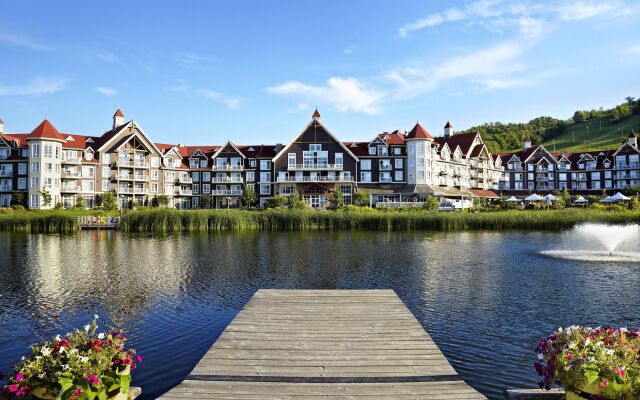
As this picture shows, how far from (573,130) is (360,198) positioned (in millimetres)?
137091

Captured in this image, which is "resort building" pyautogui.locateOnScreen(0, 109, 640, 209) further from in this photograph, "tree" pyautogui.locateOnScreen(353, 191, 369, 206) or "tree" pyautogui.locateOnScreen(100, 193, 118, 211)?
"tree" pyautogui.locateOnScreen(100, 193, 118, 211)

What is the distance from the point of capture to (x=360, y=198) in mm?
71062

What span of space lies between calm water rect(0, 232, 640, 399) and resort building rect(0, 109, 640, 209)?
137ft

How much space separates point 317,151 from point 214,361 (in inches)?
2706

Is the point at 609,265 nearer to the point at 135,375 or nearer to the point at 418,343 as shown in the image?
the point at 418,343

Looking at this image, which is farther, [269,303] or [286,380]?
[269,303]

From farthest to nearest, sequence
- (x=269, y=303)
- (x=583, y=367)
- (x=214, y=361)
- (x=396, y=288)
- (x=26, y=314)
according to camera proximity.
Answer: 1. (x=396, y=288)
2. (x=26, y=314)
3. (x=269, y=303)
4. (x=214, y=361)
5. (x=583, y=367)

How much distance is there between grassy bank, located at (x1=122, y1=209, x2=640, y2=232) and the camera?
47688mm

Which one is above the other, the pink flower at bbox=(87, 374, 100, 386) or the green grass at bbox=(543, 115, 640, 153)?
the green grass at bbox=(543, 115, 640, 153)

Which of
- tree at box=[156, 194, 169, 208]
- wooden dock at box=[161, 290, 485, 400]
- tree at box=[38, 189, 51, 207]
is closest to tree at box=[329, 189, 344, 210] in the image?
tree at box=[156, 194, 169, 208]

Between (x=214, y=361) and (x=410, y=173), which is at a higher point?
(x=410, y=173)

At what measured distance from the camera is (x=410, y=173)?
7681 cm

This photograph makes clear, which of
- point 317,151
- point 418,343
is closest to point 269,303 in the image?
point 418,343

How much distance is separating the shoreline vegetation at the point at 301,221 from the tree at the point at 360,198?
67.5 feet
